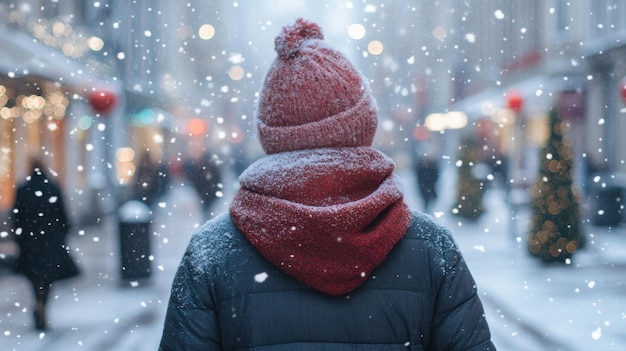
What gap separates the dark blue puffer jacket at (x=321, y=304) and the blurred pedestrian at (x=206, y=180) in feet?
44.0

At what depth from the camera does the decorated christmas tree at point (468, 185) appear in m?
18.2

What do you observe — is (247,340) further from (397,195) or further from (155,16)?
(155,16)

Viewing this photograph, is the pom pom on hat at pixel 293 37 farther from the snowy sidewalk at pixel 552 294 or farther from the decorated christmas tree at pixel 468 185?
the decorated christmas tree at pixel 468 185

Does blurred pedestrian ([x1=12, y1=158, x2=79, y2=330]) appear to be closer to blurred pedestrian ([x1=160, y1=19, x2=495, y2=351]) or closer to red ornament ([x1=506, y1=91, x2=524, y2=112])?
blurred pedestrian ([x1=160, y1=19, x2=495, y2=351])

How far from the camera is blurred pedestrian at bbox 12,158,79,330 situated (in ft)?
23.5

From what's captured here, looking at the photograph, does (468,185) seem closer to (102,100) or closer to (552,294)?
(102,100)

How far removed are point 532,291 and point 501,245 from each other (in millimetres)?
4460

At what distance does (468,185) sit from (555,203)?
7239mm

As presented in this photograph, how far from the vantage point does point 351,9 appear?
7200cm

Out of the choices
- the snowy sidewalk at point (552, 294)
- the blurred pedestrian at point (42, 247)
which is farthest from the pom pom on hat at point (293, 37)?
the blurred pedestrian at point (42, 247)

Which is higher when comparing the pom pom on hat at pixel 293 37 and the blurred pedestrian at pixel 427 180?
the pom pom on hat at pixel 293 37

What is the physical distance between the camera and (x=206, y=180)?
1552cm

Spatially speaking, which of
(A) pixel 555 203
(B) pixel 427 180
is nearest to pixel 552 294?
(A) pixel 555 203

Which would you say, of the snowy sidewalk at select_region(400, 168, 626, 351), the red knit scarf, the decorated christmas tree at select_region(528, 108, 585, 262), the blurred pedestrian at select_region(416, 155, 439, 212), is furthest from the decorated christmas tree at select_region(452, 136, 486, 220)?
the red knit scarf
